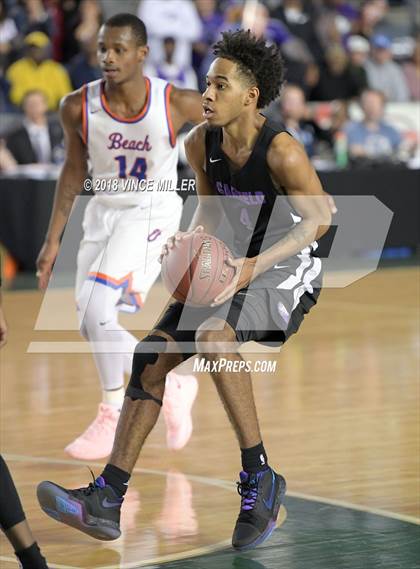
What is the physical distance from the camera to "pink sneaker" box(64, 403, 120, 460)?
6.72 meters

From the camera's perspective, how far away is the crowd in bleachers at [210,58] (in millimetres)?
15148

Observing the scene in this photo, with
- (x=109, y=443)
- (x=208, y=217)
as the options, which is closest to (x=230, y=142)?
(x=208, y=217)

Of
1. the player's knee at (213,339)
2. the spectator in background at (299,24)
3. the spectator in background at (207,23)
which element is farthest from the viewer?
the spectator in background at (299,24)

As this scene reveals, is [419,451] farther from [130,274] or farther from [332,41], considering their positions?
[332,41]

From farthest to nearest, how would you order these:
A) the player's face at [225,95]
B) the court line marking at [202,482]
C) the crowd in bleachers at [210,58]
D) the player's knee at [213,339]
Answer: the crowd in bleachers at [210,58] < the player's face at [225,95] < the player's knee at [213,339] < the court line marking at [202,482]

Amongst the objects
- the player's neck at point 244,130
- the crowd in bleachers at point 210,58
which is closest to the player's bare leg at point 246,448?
the player's neck at point 244,130

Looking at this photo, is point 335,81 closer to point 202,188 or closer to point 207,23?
point 207,23

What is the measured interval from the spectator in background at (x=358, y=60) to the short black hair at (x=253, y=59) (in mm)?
11829

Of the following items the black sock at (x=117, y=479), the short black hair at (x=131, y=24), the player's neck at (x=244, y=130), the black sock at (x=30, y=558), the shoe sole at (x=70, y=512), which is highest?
the player's neck at (x=244, y=130)

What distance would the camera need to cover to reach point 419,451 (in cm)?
671

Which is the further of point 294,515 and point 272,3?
point 272,3

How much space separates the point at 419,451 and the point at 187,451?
1.16 metres

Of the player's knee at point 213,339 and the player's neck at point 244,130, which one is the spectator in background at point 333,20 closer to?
the player's neck at point 244,130

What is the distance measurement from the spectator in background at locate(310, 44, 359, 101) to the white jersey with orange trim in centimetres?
1022
